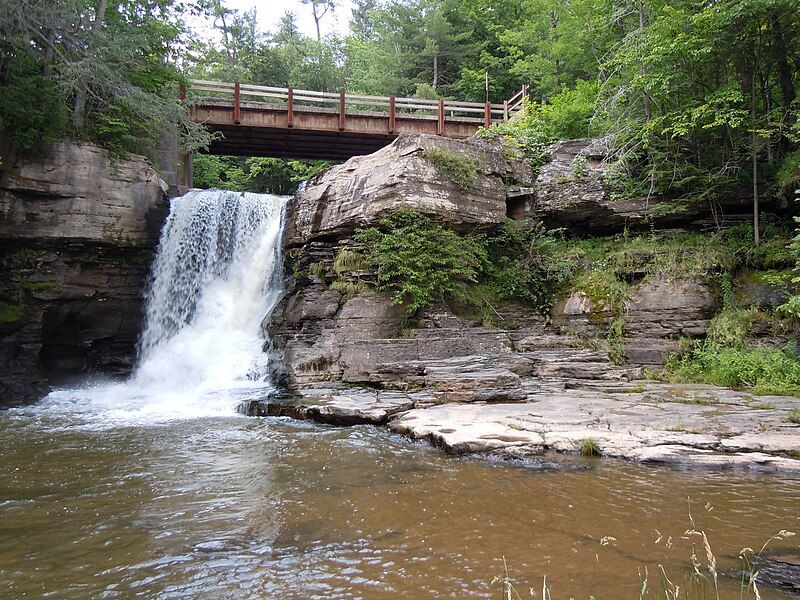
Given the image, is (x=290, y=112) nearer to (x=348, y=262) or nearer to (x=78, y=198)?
(x=78, y=198)

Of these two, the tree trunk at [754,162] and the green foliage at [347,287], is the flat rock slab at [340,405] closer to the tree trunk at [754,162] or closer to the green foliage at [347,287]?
the green foliage at [347,287]

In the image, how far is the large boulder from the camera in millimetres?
12016

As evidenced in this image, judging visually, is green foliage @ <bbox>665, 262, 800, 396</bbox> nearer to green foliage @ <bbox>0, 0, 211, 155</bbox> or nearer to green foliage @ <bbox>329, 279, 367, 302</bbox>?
green foliage @ <bbox>329, 279, 367, 302</bbox>

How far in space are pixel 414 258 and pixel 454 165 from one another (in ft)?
9.19

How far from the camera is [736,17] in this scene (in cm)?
1031

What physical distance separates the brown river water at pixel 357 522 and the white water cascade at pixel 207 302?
5829 mm

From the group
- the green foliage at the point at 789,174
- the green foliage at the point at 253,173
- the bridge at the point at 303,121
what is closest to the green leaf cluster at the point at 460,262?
the green foliage at the point at 789,174

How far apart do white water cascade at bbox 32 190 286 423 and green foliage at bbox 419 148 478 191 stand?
16.8ft

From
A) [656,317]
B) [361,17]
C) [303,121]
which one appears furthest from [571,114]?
[361,17]

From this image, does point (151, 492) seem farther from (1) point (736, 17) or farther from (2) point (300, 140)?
(2) point (300, 140)

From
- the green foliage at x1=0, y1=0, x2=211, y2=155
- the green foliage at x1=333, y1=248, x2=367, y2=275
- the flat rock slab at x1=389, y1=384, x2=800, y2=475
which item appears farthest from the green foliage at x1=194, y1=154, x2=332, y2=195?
the flat rock slab at x1=389, y1=384, x2=800, y2=475

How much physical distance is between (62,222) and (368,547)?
13.2 metres

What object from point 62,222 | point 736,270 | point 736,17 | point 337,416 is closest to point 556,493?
point 337,416

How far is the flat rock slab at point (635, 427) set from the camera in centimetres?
531
